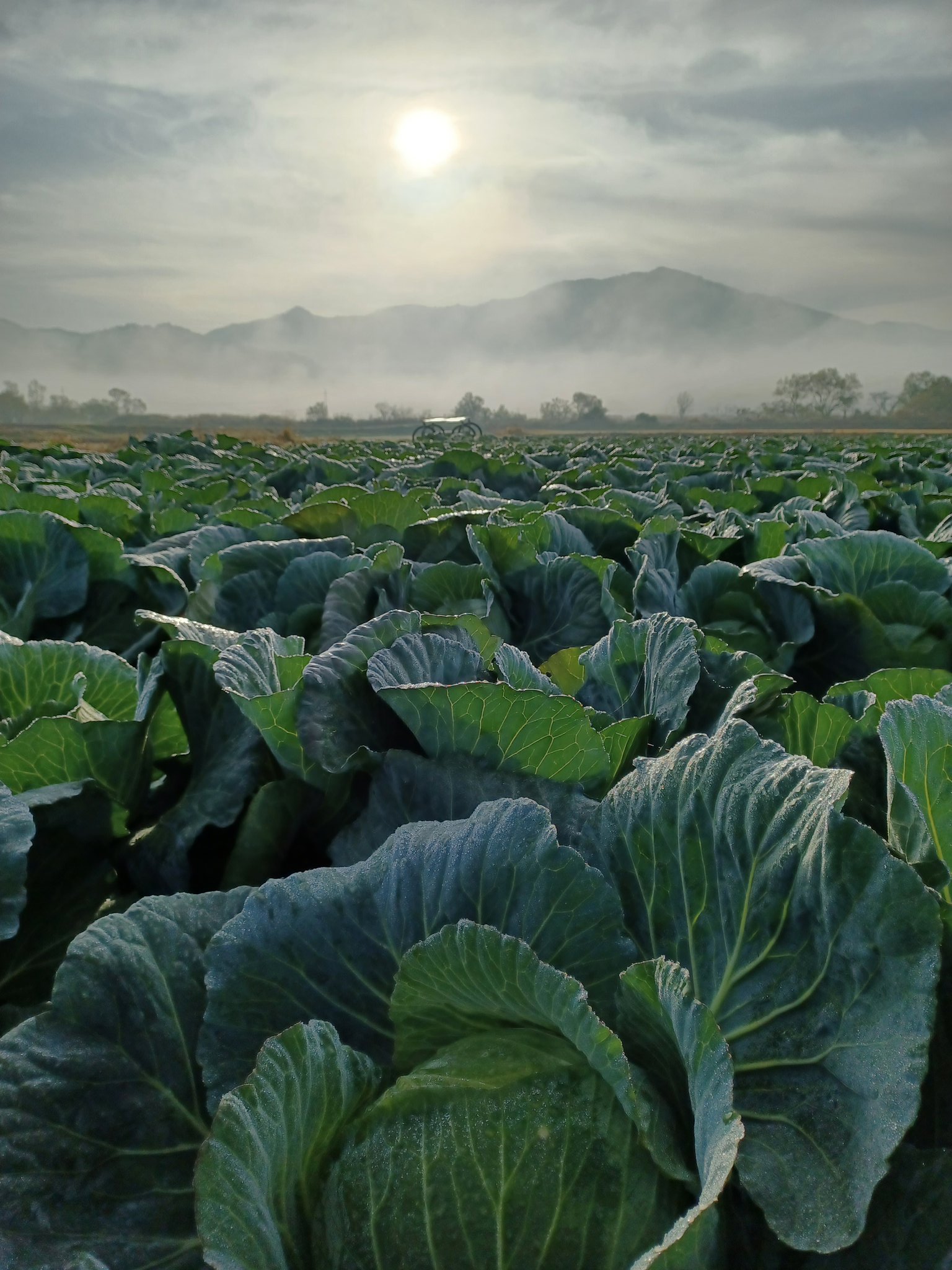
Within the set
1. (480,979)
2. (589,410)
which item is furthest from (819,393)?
(480,979)

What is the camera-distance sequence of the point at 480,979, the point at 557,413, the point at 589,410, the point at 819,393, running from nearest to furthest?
the point at 480,979, the point at 589,410, the point at 819,393, the point at 557,413

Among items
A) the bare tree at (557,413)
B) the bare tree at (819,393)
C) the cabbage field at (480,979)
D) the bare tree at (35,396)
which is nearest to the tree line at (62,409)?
the bare tree at (35,396)

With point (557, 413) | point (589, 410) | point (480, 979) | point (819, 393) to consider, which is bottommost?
point (480, 979)

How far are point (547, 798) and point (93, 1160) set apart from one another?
2.25ft

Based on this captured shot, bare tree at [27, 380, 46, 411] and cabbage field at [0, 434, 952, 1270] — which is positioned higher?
bare tree at [27, 380, 46, 411]

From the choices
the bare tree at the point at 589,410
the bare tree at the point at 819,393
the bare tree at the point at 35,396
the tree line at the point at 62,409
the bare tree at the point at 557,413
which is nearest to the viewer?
the bare tree at the point at 589,410

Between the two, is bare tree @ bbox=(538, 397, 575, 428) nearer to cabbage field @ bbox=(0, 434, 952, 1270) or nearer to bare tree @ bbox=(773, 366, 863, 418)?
bare tree @ bbox=(773, 366, 863, 418)

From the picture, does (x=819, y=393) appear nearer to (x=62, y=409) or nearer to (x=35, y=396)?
(x=62, y=409)

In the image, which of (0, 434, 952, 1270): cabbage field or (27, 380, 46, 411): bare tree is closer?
(0, 434, 952, 1270): cabbage field

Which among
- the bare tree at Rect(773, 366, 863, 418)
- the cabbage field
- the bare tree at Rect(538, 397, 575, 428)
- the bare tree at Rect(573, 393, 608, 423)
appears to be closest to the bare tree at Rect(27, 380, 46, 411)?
the bare tree at Rect(538, 397, 575, 428)

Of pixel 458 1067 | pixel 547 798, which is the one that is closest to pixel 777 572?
pixel 547 798

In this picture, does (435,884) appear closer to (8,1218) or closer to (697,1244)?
(697,1244)

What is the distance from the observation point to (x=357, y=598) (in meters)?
2.36

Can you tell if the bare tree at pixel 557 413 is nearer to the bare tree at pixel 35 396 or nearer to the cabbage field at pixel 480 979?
the bare tree at pixel 35 396
